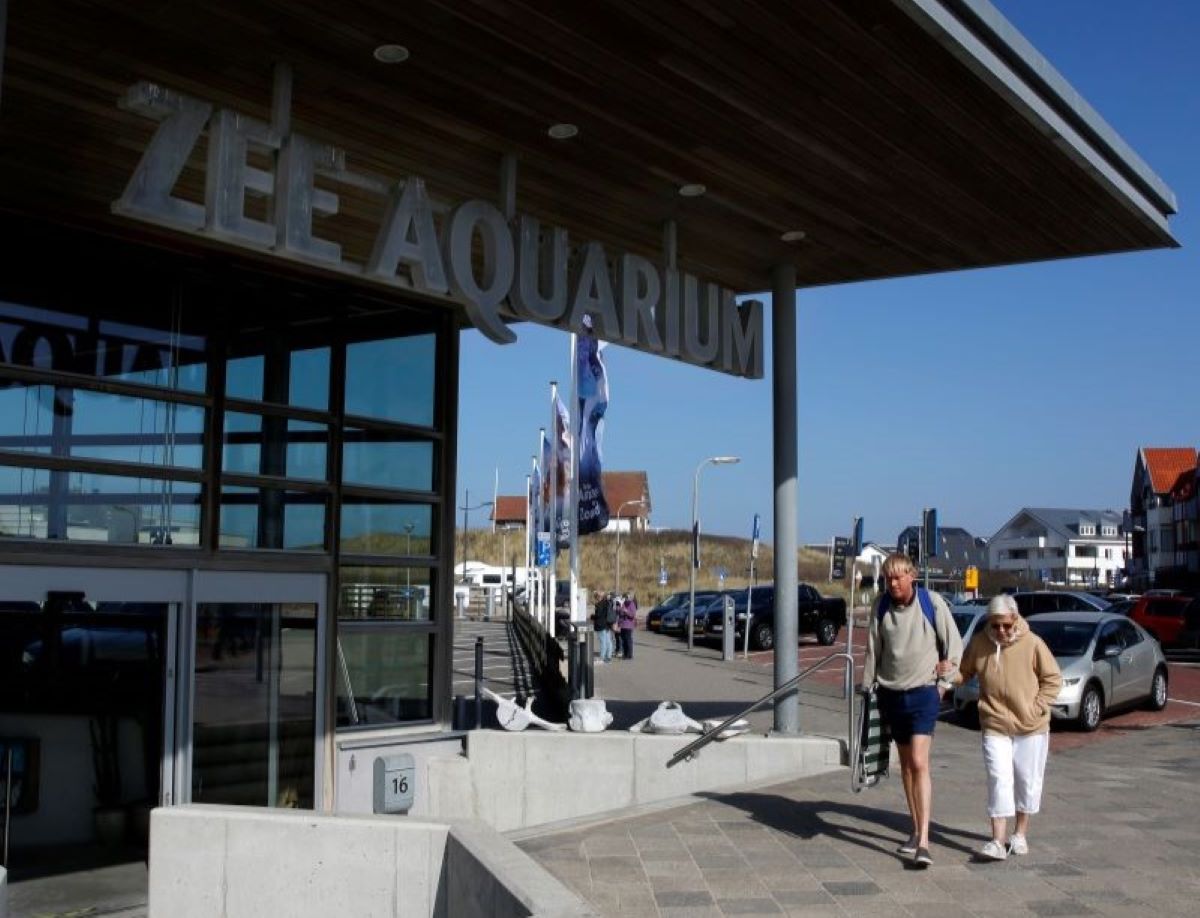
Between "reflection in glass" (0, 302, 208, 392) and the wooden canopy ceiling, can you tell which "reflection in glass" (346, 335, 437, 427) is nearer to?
the wooden canopy ceiling

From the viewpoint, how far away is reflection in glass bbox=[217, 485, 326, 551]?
36.5 ft

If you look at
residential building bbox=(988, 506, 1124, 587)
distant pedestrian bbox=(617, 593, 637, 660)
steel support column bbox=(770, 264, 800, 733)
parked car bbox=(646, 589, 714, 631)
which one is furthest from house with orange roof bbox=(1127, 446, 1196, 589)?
steel support column bbox=(770, 264, 800, 733)

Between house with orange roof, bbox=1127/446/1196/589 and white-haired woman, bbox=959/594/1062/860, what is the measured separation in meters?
94.0

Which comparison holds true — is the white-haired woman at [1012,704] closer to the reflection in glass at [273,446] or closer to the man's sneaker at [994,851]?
the man's sneaker at [994,851]

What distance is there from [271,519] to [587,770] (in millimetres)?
3660

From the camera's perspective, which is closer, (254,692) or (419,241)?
(419,241)

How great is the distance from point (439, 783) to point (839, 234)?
20.6ft

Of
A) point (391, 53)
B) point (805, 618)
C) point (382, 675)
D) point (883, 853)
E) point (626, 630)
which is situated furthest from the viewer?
point (805, 618)

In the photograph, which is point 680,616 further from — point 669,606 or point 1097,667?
point 1097,667

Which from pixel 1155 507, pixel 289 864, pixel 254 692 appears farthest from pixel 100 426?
pixel 1155 507

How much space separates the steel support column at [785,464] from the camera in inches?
500

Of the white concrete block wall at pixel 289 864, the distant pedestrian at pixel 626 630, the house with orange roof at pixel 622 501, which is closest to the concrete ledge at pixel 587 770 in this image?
the white concrete block wall at pixel 289 864

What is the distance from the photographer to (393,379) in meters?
12.7

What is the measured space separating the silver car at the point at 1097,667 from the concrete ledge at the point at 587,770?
6219mm
